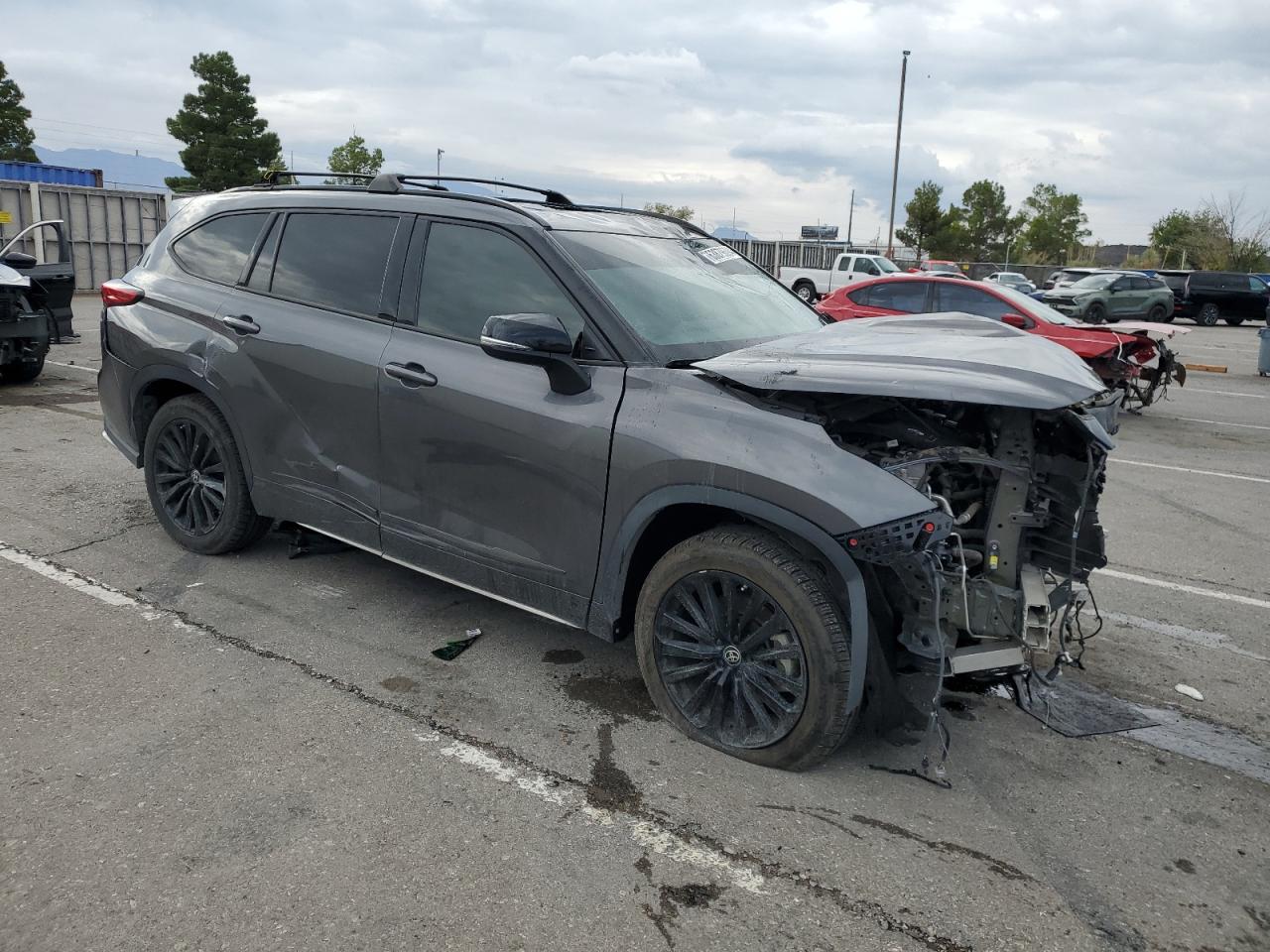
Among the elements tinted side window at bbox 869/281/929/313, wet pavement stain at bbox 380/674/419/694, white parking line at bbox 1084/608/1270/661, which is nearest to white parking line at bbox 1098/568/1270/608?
white parking line at bbox 1084/608/1270/661

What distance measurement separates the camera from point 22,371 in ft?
34.6

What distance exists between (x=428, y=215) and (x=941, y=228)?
6553 cm

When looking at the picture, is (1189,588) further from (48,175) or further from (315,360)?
(48,175)

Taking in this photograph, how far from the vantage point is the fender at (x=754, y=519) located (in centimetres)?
297

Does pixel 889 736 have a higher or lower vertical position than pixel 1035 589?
lower

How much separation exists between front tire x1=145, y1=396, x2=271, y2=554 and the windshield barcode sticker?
247cm

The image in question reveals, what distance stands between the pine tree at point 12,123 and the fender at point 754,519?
56.5m

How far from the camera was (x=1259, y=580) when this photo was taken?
18.2 ft

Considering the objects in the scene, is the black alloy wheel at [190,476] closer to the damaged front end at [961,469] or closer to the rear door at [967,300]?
the damaged front end at [961,469]

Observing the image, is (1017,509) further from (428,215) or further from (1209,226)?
(1209,226)

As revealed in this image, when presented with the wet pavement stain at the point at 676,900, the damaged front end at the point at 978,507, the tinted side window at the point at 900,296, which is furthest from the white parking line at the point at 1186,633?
the tinted side window at the point at 900,296

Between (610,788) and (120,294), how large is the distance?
3872 millimetres

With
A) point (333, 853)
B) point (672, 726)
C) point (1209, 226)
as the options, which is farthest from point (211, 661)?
point (1209, 226)

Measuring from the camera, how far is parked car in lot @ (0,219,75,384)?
9.70m
